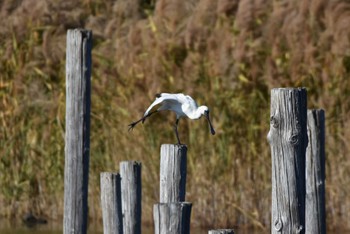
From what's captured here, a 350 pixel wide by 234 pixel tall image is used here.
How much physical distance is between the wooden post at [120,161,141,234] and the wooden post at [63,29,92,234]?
684 mm

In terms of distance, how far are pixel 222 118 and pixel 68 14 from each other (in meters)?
2.70

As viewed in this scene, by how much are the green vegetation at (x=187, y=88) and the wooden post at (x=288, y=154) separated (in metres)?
5.68

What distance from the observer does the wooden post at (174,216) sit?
21.4 feet

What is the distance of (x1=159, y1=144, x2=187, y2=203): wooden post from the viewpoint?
7.91m

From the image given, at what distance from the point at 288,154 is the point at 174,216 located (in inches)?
25.7

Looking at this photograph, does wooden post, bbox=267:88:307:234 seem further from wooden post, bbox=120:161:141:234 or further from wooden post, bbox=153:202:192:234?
wooden post, bbox=120:161:141:234

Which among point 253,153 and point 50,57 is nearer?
point 253,153

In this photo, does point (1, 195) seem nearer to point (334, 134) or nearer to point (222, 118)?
point (222, 118)

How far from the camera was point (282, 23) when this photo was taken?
13141 millimetres

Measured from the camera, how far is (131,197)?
859 cm

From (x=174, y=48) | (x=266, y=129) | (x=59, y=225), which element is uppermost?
(x=174, y=48)

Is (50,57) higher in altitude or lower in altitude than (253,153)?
higher

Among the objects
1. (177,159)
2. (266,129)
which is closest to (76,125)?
(177,159)

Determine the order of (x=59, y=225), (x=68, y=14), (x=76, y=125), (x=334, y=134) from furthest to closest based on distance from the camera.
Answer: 1. (x=68, y=14)
2. (x=59, y=225)
3. (x=334, y=134)
4. (x=76, y=125)
